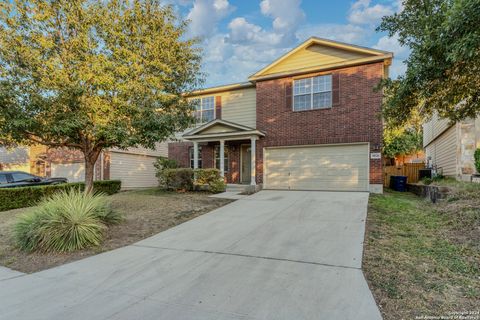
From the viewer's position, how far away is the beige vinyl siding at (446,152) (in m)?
12.6

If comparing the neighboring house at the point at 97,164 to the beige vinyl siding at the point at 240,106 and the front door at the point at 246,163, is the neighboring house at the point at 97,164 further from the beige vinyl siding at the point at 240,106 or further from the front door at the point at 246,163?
the front door at the point at 246,163

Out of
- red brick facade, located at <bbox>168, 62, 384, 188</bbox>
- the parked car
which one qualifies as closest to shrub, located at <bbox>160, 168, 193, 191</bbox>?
red brick facade, located at <bbox>168, 62, 384, 188</bbox>

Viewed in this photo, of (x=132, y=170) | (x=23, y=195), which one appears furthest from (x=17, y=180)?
(x=132, y=170)

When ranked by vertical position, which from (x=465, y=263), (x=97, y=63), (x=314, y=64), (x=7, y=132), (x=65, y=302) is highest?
(x=314, y=64)

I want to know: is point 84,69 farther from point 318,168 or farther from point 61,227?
point 318,168

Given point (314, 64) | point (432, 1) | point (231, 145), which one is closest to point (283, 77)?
point (314, 64)

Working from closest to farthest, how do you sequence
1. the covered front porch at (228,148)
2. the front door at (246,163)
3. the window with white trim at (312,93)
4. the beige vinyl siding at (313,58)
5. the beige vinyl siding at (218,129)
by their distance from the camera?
the beige vinyl siding at (313,58)
the window with white trim at (312,93)
the covered front porch at (228,148)
the beige vinyl siding at (218,129)
the front door at (246,163)

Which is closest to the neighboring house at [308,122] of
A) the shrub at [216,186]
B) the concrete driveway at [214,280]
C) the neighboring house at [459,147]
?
the shrub at [216,186]

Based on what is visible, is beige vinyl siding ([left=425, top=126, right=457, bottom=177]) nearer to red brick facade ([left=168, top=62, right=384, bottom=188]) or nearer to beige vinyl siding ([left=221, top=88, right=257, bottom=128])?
red brick facade ([left=168, top=62, right=384, bottom=188])

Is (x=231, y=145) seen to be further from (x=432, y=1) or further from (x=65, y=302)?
(x=65, y=302)

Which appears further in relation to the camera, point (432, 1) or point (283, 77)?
point (283, 77)

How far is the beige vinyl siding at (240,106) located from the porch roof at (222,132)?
4.20 ft

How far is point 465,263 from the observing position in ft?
13.0

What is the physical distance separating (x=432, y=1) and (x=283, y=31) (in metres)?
9.70
